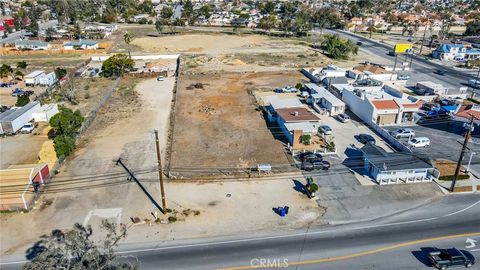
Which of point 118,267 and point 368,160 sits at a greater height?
point 118,267

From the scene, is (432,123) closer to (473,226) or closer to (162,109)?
(473,226)

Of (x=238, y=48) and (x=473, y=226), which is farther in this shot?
(x=238, y=48)

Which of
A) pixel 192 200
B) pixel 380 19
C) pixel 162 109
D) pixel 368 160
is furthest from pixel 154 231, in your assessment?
pixel 380 19

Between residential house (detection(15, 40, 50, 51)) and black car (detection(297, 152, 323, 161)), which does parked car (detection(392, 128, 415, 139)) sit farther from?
residential house (detection(15, 40, 50, 51))

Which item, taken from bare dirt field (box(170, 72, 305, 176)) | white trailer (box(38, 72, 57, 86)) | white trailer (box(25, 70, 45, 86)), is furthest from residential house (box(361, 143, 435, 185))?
white trailer (box(25, 70, 45, 86))

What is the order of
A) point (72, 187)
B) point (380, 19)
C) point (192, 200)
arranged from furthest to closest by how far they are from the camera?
1. point (380, 19)
2. point (72, 187)
3. point (192, 200)
